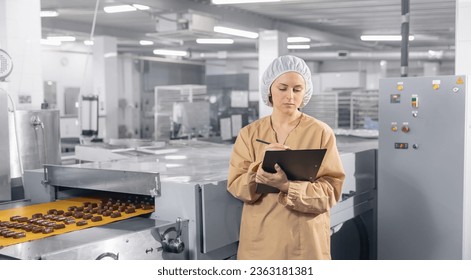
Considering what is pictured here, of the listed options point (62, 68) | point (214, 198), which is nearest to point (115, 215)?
point (214, 198)

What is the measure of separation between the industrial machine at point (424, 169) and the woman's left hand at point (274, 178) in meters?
1.92

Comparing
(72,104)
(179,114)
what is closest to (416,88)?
(179,114)

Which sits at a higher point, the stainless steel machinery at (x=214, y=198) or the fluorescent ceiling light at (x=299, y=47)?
the fluorescent ceiling light at (x=299, y=47)

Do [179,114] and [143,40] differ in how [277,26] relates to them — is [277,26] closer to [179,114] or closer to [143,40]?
[179,114]

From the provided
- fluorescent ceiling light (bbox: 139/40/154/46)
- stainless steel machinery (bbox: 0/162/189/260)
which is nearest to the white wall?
fluorescent ceiling light (bbox: 139/40/154/46)

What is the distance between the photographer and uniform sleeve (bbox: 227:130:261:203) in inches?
75.4

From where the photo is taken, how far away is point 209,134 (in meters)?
7.38

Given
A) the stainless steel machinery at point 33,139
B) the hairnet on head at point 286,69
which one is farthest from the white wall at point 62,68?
the hairnet on head at point 286,69

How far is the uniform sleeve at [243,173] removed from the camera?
1.91 meters

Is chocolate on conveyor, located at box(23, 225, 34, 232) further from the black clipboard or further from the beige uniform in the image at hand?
the black clipboard

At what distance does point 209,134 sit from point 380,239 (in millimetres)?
4048

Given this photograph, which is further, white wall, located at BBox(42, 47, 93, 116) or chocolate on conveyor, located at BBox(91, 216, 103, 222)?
white wall, located at BBox(42, 47, 93, 116)

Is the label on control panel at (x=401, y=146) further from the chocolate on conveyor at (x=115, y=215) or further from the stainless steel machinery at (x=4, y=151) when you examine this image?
the stainless steel machinery at (x=4, y=151)

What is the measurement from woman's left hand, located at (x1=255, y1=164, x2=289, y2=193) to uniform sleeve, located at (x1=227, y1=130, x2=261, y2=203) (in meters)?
0.10
